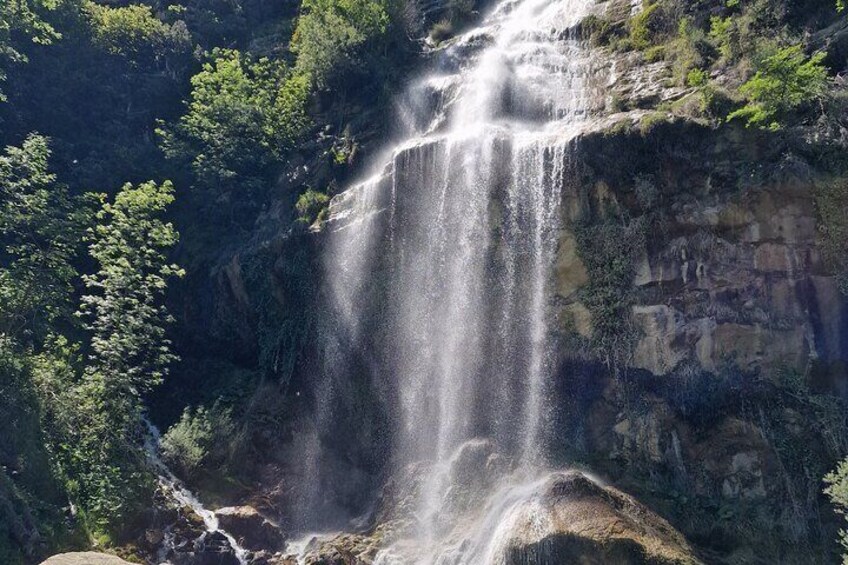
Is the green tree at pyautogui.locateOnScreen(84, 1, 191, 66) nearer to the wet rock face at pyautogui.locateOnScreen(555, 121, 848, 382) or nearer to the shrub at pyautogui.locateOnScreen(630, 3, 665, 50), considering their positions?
the shrub at pyautogui.locateOnScreen(630, 3, 665, 50)

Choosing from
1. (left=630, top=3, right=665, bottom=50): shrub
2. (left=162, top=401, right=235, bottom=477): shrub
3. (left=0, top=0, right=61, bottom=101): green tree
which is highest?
(left=0, top=0, right=61, bottom=101): green tree

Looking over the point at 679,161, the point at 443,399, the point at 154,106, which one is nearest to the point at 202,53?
the point at 154,106

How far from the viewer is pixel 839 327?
47.8ft

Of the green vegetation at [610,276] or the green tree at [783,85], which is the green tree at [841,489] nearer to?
the green vegetation at [610,276]

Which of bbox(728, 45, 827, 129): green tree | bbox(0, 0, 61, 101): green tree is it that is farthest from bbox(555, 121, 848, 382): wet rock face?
bbox(0, 0, 61, 101): green tree

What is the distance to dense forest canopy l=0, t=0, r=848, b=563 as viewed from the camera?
639 inches

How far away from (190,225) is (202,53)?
10.4 meters

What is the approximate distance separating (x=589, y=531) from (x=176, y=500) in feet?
37.1

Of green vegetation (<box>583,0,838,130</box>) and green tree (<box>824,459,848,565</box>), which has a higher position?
green vegetation (<box>583,0,838,130</box>)

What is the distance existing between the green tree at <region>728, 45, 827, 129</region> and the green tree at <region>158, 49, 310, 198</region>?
17374 mm

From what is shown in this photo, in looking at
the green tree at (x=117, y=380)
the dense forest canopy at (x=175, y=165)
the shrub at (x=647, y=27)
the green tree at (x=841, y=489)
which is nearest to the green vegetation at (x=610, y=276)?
the dense forest canopy at (x=175, y=165)

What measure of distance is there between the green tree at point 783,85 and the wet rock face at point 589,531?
907cm

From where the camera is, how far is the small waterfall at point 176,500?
54.8 feet

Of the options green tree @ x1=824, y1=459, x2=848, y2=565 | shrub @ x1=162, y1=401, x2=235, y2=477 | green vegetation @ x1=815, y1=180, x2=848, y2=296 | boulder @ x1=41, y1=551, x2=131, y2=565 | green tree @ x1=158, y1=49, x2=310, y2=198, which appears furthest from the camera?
green tree @ x1=158, y1=49, x2=310, y2=198
